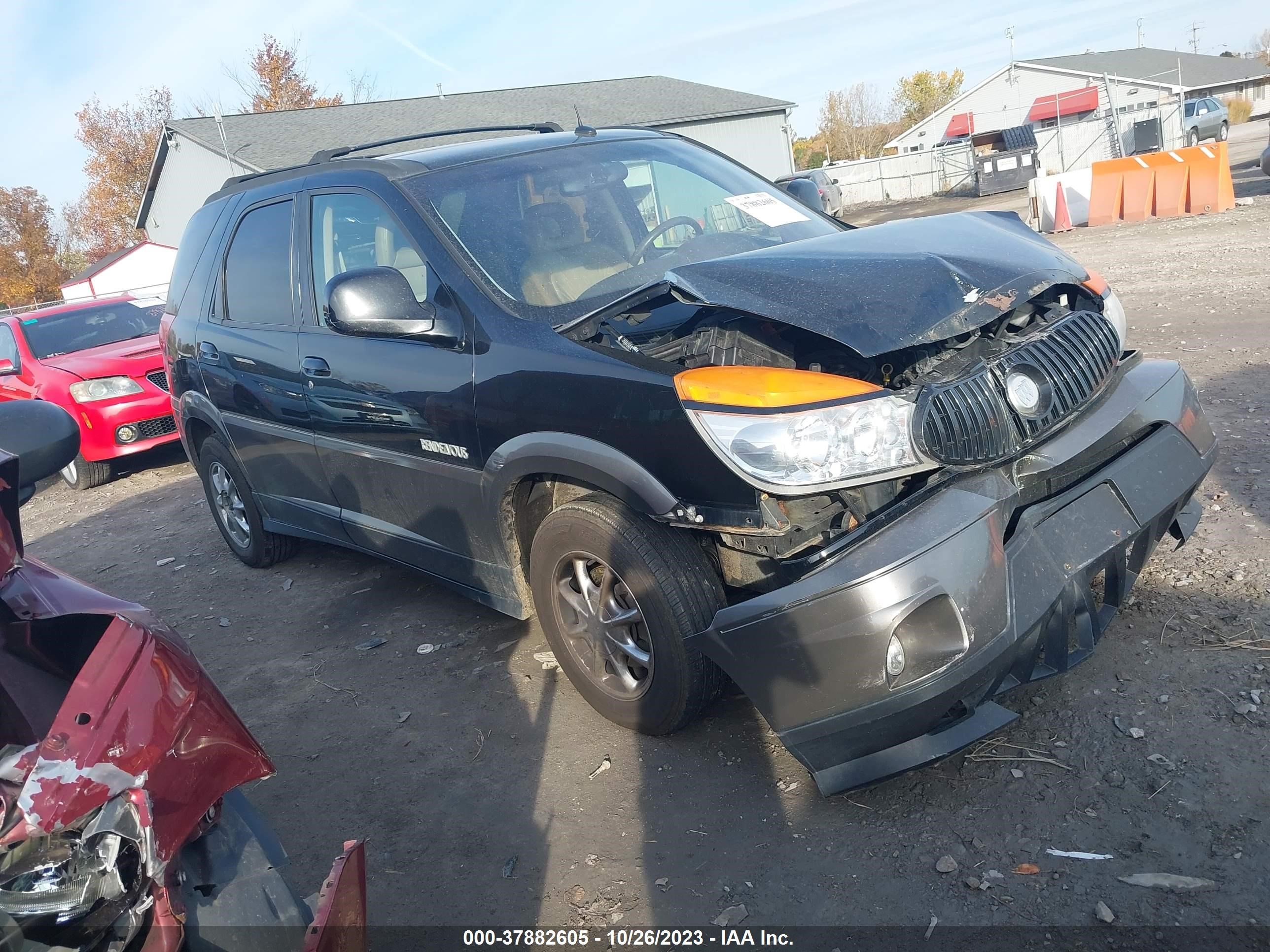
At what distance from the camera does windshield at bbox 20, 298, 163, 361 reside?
9.94 m

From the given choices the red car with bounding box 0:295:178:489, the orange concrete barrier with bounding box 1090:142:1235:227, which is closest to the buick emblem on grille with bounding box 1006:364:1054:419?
the red car with bounding box 0:295:178:489

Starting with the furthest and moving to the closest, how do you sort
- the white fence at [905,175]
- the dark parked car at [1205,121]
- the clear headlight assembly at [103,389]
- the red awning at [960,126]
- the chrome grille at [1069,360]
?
the red awning at [960,126] < the white fence at [905,175] < the dark parked car at [1205,121] < the clear headlight assembly at [103,389] < the chrome grille at [1069,360]

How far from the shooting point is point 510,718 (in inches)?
145

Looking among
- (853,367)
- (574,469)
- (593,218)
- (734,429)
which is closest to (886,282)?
(853,367)

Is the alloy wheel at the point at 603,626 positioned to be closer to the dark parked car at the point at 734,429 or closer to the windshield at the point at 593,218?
the dark parked car at the point at 734,429

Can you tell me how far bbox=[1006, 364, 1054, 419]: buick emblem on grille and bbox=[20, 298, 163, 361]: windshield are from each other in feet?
31.7

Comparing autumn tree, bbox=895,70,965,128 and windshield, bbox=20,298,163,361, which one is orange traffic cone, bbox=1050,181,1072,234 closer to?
windshield, bbox=20,298,163,361

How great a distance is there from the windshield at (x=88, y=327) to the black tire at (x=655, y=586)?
8548mm

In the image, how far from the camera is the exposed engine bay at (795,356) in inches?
106

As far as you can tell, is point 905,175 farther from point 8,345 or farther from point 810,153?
point 8,345

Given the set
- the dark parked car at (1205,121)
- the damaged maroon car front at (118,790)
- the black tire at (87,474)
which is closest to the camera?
the damaged maroon car front at (118,790)

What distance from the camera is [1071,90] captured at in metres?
54.9

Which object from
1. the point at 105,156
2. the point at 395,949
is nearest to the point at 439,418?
the point at 395,949

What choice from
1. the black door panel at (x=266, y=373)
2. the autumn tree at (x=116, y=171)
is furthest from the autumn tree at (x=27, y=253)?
the black door panel at (x=266, y=373)
